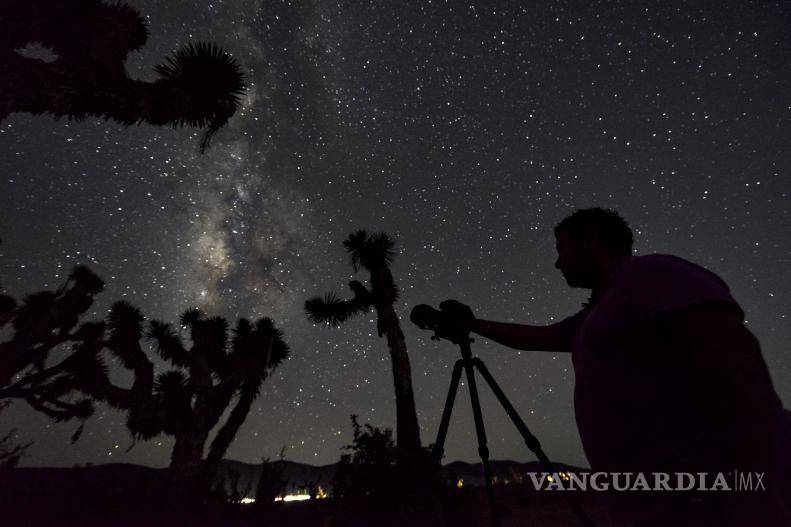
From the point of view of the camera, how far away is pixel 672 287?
1062mm

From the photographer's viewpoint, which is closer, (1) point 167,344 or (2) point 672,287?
(2) point 672,287

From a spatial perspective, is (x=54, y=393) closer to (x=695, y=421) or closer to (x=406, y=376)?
(x=406, y=376)

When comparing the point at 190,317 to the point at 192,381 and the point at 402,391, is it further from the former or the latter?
the point at 402,391

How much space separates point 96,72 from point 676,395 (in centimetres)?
807

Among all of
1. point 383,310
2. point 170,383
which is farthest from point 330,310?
point 170,383

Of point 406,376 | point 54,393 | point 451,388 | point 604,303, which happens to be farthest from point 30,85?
point 54,393

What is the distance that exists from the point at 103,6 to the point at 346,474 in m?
10.9

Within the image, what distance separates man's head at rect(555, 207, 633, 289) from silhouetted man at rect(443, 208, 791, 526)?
546mm

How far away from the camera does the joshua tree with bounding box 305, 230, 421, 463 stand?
28.4ft

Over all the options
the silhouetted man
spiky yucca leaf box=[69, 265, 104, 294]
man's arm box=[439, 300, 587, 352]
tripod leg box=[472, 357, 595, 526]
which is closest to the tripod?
tripod leg box=[472, 357, 595, 526]

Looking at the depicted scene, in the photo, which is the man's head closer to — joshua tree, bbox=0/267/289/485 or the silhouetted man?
the silhouetted man

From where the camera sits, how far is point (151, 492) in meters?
9.76

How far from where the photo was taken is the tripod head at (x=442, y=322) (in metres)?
2.45

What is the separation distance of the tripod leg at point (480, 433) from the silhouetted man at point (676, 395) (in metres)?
1.15
